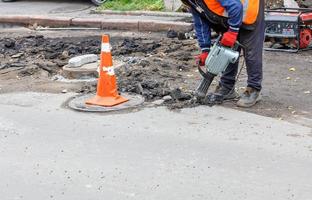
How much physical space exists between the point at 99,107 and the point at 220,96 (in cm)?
133

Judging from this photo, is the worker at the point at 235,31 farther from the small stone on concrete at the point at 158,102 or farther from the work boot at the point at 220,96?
the small stone on concrete at the point at 158,102

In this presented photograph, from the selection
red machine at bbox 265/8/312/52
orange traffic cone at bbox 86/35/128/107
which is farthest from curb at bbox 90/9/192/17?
orange traffic cone at bbox 86/35/128/107

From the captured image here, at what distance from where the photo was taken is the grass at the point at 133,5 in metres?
13.1

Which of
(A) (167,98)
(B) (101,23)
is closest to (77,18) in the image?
(B) (101,23)

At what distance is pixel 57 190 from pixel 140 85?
9.56ft

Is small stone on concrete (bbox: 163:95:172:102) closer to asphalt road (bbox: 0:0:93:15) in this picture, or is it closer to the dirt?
the dirt

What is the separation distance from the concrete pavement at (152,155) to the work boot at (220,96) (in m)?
0.21

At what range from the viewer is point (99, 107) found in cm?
692

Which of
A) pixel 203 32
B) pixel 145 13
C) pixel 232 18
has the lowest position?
pixel 145 13

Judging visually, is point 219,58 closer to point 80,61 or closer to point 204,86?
point 204,86

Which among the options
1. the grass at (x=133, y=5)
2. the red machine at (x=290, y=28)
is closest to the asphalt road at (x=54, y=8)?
the grass at (x=133, y=5)

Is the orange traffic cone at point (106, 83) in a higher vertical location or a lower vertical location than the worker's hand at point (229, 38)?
lower

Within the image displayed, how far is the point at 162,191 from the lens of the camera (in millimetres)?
4699

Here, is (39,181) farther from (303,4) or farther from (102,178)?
(303,4)
